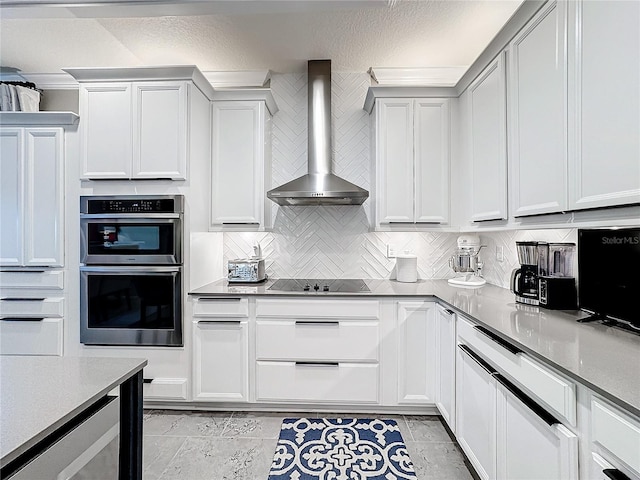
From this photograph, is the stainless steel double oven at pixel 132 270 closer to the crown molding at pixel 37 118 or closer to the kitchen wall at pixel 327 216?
the crown molding at pixel 37 118

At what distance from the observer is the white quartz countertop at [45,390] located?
71 cm

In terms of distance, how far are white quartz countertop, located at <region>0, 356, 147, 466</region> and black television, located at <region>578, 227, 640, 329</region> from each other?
1967 mm

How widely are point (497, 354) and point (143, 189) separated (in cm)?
254

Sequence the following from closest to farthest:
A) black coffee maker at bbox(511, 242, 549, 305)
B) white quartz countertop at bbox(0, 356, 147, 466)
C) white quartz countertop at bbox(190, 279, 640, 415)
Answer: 1. white quartz countertop at bbox(0, 356, 147, 466)
2. white quartz countertop at bbox(190, 279, 640, 415)
3. black coffee maker at bbox(511, 242, 549, 305)

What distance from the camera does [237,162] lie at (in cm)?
293

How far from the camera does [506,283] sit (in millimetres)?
2645

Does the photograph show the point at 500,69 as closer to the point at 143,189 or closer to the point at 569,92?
the point at 569,92

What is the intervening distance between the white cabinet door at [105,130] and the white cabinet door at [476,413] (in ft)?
8.76

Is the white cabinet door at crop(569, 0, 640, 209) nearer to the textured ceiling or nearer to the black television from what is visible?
the black television

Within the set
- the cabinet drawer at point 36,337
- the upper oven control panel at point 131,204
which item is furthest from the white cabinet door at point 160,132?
the cabinet drawer at point 36,337

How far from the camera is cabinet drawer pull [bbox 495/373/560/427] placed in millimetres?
1156

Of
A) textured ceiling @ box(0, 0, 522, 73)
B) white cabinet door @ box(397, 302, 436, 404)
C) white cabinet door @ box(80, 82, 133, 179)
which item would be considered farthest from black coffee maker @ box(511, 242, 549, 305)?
white cabinet door @ box(80, 82, 133, 179)

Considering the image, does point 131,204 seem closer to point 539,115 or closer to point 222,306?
point 222,306

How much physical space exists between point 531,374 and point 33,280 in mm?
3291
